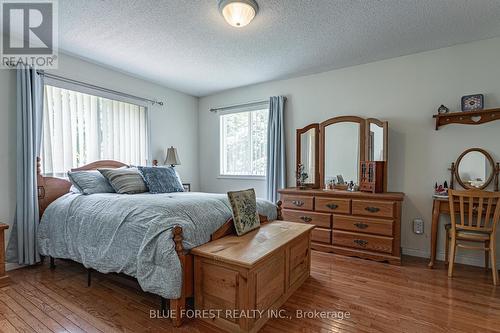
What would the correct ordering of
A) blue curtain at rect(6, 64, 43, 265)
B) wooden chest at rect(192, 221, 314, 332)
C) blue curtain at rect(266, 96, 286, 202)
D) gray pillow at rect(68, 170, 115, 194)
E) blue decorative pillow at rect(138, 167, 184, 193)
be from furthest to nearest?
blue curtain at rect(266, 96, 286, 202) → blue decorative pillow at rect(138, 167, 184, 193) → gray pillow at rect(68, 170, 115, 194) → blue curtain at rect(6, 64, 43, 265) → wooden chest at rect(192, 221, 314, 332)

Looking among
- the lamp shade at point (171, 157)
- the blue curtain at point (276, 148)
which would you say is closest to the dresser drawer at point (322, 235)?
the blue curtain at point (276, 148)

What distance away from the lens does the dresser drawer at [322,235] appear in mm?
3166

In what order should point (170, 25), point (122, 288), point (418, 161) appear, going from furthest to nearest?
point (418, 161) < point (170, 25) < point (122, 288)

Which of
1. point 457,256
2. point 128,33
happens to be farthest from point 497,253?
point 128,33

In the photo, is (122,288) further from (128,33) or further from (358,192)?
(358,192)

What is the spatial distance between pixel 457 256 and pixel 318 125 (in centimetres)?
223

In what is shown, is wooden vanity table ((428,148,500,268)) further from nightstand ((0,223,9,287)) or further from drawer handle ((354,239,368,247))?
nightstand ((0,223,9,287))

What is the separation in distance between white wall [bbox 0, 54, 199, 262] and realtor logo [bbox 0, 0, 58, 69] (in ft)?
0.46

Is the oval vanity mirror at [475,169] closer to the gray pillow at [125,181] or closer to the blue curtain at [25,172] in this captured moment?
the gray pillow at [125,181]

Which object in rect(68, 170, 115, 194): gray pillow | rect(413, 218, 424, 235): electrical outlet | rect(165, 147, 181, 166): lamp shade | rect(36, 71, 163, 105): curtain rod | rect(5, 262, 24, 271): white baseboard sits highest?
rect(36, 71, 163, 105): curtain rod

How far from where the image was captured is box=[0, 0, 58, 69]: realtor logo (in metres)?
A: 2.22

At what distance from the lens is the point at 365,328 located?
1693 mm

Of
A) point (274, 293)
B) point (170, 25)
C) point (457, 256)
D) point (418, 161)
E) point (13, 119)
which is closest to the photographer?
point (274, 293)

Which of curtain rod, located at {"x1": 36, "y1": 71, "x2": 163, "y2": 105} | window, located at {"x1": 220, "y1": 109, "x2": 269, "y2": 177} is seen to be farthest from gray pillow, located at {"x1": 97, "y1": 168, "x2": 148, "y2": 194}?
window, located at {"x1": 220, "y1": 109, "x2": 269, "y2": 177}
